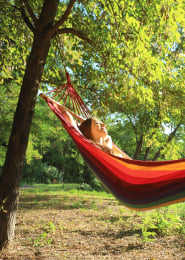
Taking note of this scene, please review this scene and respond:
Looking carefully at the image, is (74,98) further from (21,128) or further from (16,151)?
(16,151)

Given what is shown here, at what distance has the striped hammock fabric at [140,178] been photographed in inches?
53.1

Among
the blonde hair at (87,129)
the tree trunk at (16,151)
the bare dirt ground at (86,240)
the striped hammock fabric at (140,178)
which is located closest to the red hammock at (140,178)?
the striped hammock fabric at (140,178)

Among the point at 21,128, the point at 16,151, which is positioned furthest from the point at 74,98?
the point at 16,151

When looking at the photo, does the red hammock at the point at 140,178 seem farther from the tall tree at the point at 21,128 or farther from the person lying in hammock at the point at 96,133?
the tall tree at the point at 21,128

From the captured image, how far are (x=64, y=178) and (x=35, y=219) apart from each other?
503 inches

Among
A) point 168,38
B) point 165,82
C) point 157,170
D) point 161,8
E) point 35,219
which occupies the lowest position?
point 35,219

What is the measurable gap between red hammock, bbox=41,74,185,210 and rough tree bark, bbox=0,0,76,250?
86cm

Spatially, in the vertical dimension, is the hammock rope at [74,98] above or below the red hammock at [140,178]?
above

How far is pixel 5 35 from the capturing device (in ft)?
11.0

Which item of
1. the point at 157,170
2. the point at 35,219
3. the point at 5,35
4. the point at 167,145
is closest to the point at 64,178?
the point at 167,145

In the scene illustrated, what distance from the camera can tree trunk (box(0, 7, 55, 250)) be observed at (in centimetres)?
257

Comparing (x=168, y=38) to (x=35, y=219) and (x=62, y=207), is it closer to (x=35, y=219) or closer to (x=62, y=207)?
(x=35, y=219)

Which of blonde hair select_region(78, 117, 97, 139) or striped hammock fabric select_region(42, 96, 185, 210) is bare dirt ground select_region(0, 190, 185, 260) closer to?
striped hammock fabric select_region(42, 96, 185, 210)

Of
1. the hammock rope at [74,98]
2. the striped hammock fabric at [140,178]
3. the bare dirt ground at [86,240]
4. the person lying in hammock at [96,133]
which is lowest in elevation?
the bare dirt ground at [86,240]
